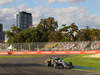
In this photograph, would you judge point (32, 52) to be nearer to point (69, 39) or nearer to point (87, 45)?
point (87, 45)

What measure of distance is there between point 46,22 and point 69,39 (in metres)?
29.9

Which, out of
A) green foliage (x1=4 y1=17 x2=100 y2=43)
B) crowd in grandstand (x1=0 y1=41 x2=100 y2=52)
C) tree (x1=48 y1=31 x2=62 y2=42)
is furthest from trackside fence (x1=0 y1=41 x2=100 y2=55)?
tree (x1=48 y1=31 x2=62 y2=42)

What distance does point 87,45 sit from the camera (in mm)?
45500

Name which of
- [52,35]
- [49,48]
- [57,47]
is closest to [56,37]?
[52,35]

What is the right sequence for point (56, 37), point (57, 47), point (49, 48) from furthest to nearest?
point (56, 37) < point (49, 48) < point (57, 47)

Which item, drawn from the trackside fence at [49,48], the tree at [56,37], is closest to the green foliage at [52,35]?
the tree at [56,37]

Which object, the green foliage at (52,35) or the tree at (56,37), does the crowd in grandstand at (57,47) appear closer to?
the green foliage at (52,35)

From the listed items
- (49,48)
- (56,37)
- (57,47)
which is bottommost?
(49,48)

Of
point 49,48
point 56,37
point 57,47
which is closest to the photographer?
point 57,47

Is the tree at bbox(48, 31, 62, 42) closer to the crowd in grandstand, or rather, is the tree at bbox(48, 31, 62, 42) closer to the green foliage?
the green foliage

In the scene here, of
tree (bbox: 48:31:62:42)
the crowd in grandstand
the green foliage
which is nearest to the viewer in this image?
the crowd in grandstand

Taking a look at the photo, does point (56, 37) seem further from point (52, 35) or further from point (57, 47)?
point (57, 47)

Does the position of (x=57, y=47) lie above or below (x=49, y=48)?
above

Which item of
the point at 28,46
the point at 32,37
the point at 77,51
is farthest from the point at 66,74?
the point at 32,37
